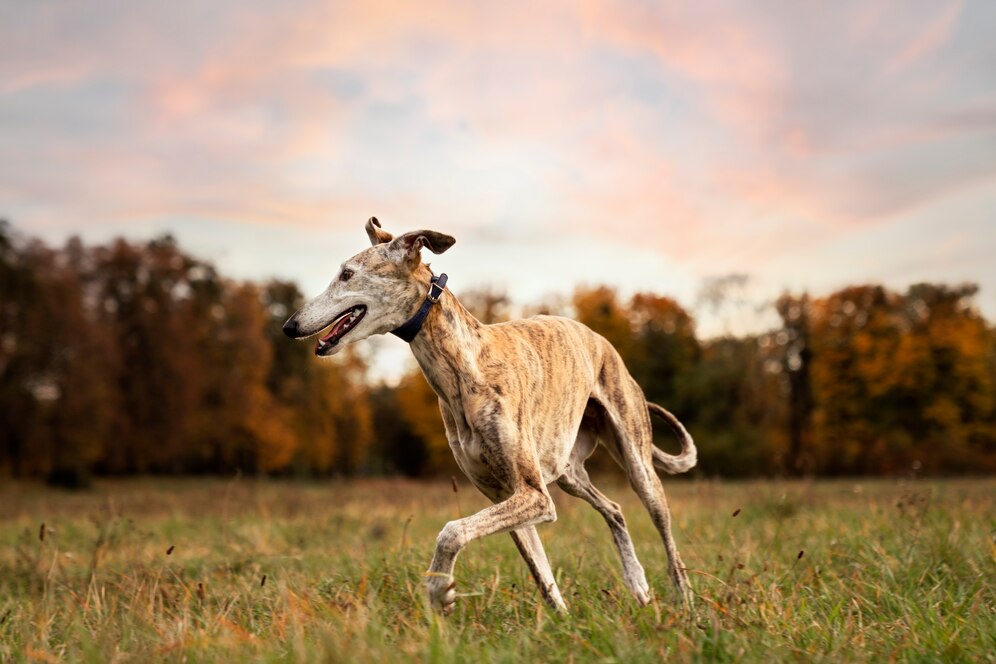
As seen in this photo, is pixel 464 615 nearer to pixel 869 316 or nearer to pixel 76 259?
pixel 76 259

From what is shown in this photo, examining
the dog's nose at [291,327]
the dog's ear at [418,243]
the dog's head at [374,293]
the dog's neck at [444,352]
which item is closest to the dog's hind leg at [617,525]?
the dog's neck at [444,352]

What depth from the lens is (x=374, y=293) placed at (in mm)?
4531

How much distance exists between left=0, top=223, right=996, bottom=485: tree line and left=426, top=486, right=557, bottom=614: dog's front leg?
3001cm

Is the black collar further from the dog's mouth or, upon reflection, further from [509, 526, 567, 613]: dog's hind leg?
[509, 526, 567, 613]: dog's hind leg

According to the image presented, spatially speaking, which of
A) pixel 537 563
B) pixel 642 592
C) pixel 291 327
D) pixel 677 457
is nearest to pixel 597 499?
pixel 642 592

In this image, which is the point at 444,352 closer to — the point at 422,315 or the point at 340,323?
the point at 422,315

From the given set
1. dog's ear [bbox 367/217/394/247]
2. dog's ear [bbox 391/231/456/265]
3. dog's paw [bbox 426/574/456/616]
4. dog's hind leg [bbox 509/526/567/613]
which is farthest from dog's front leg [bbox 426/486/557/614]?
dog's ear [bbox 367/217/394/247]

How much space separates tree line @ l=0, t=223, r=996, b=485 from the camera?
109ft

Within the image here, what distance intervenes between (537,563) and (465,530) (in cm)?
99

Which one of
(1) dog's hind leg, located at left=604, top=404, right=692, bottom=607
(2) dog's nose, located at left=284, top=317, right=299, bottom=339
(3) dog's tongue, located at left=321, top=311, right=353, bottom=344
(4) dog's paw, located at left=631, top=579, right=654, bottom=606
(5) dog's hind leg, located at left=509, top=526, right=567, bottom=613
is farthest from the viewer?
(1) dog's hind leg, located at left=604, top=404, right=692, bottom=607

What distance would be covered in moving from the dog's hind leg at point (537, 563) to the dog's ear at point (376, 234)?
1.92 metres

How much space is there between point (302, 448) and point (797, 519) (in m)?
47.0

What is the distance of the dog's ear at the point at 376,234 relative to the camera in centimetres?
492

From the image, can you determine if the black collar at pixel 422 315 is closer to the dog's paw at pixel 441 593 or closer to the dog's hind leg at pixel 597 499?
the dog's paw at pixel 441 593
